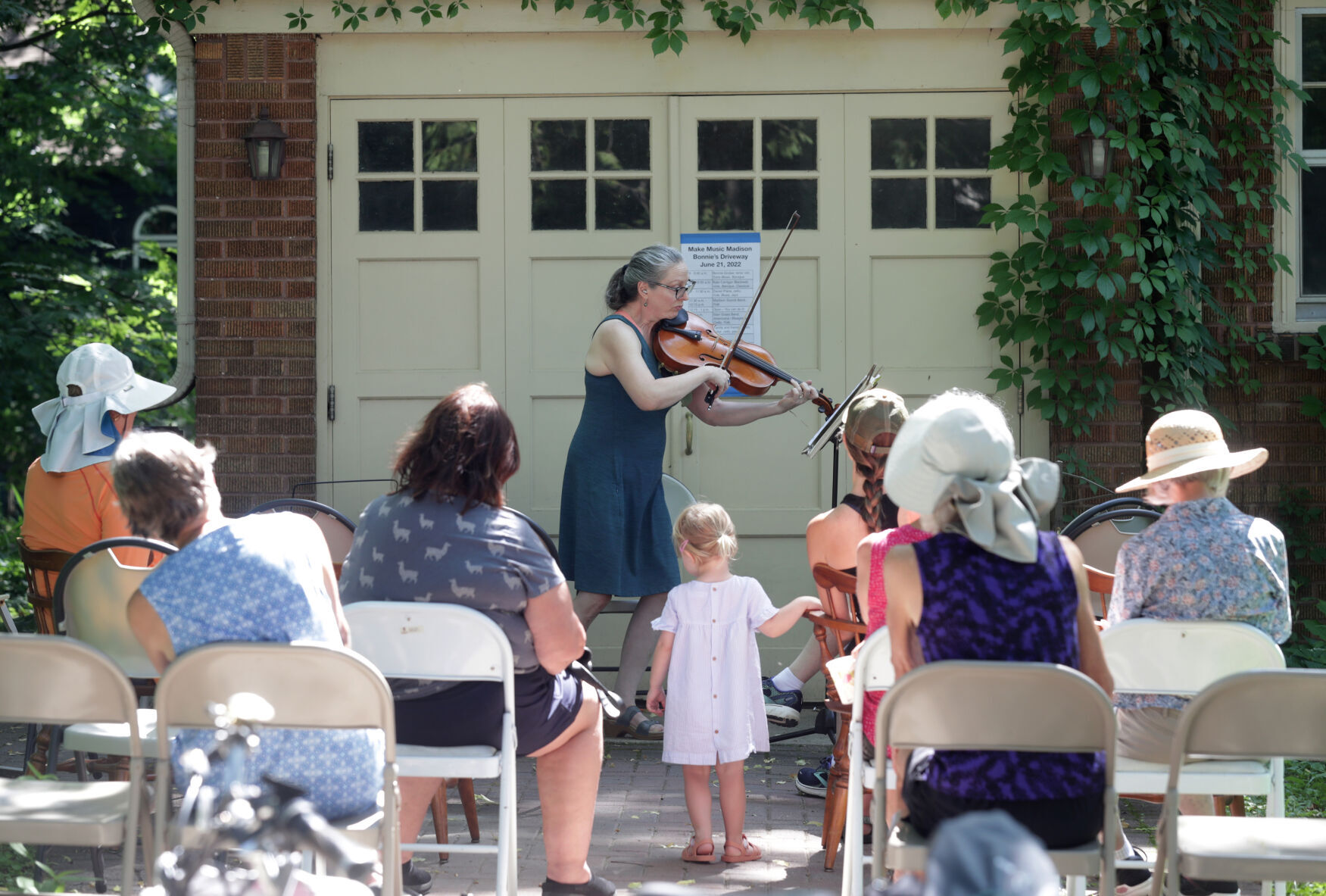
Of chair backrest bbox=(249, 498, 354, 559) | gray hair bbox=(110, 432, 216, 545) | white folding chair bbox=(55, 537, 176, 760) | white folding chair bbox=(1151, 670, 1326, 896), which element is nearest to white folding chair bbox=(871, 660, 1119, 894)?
white folding chair bbox=(1151, 670, 1326, 896)

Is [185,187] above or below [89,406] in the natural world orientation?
above

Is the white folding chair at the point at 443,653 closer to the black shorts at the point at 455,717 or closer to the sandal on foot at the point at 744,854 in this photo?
the black shorts at the point at 455,717

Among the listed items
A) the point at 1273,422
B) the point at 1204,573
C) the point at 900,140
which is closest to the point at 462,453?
the point at 1204,573

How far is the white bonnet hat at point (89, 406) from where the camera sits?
425cm

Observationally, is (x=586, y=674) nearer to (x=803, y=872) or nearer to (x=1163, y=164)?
(x=803, y=872)

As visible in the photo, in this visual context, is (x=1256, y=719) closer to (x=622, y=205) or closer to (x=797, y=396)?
(x=797, y=396)

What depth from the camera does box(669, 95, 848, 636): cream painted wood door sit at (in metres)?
5.99

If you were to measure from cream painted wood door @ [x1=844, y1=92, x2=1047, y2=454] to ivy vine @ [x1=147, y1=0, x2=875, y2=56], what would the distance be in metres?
0.43

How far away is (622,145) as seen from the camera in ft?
19.8

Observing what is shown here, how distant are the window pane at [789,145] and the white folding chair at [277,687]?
159 inches

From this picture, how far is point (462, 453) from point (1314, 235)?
4.74 meters

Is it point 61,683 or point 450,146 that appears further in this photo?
point 450,146

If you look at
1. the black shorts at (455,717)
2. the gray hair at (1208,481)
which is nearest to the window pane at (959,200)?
the gray hair at (1208,481)

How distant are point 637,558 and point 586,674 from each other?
4.80 ft
